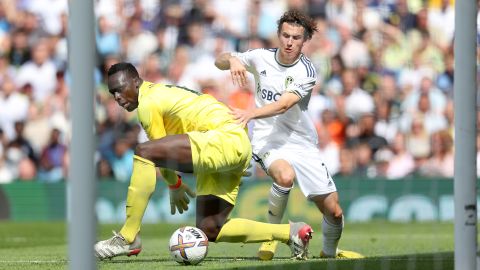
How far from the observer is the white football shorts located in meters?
8.88

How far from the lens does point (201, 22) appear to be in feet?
52.7

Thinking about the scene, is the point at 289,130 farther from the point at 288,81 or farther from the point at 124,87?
the point at 124,87

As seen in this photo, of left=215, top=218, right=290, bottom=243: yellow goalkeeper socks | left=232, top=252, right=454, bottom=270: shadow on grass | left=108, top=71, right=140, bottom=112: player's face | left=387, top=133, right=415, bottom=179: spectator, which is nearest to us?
left=232, top=252, right=454, bottom=270: shadow on grass

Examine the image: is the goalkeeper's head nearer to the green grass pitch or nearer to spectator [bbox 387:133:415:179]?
the green grass pitch

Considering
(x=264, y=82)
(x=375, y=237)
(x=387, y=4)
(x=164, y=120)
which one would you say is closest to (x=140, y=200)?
(x=164, y=120)

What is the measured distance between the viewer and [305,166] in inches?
354

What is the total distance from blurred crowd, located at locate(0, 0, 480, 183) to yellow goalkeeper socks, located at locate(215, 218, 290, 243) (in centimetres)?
706

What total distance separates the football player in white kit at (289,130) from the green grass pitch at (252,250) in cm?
43

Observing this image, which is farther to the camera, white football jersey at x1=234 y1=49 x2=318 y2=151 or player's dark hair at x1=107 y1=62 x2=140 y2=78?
white football jersey at x1=234 y1=49 x2=318 y2=151

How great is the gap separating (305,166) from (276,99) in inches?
23.4

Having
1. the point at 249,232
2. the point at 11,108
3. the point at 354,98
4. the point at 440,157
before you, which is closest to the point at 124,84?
the point at 249,232

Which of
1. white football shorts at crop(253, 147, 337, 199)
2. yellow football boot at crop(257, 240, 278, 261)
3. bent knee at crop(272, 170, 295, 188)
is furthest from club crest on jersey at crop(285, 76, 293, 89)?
yellow football boot at crop(257, 240, 278, 261)

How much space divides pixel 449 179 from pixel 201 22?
4.20 metres

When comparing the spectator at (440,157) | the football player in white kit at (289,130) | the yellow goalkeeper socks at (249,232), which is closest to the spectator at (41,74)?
the spectator at (440,157)
